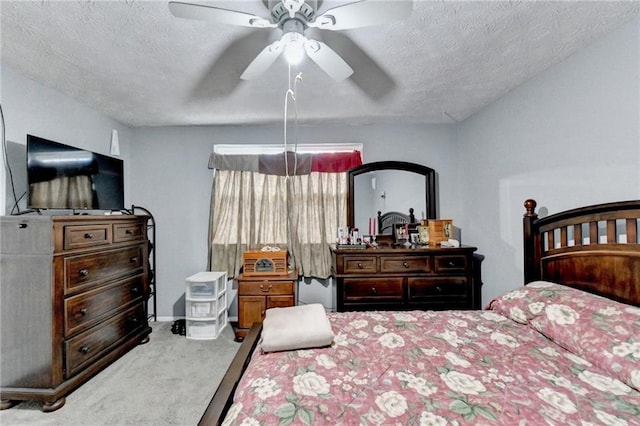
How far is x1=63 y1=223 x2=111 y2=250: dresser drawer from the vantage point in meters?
2.10

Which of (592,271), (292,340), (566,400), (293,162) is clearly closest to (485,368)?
(566,400)

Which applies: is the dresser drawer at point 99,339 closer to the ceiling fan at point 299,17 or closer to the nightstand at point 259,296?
the nightstand at point 259,296

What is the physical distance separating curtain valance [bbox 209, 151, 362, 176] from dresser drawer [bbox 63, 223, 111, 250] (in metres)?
1.33

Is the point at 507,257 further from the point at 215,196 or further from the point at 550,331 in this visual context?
the point at 215,196

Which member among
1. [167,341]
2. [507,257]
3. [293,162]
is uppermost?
[293,162]

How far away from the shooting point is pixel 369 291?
111 inches

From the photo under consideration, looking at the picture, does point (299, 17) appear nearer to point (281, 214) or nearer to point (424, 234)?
point (281, 214)

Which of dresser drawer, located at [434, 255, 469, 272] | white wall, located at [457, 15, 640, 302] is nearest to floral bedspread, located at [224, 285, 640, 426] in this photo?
white wall, located at [457, 15, 640, 302]

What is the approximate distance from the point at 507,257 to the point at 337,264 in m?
1.56

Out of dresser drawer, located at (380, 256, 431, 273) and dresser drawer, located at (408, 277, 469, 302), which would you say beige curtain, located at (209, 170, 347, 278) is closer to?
dresser drawer, located at (380, 256, 431, 273)

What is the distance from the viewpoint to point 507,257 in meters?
2.65

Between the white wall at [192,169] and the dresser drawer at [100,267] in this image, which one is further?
the white wall at [192,169]

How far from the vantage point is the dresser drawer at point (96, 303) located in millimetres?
2100

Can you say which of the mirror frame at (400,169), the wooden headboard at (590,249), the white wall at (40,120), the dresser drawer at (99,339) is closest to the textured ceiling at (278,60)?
the white wall at (40,120)
